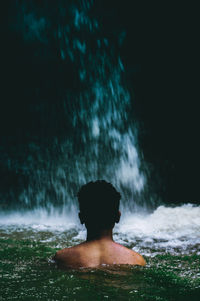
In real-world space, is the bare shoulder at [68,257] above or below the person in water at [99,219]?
below

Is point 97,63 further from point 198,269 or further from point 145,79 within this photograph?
point 198,269

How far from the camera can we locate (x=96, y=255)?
2.34 meters

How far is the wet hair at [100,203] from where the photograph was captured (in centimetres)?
236

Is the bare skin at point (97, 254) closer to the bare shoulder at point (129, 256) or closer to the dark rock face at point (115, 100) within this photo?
the bare shoulder at point (129, 256)

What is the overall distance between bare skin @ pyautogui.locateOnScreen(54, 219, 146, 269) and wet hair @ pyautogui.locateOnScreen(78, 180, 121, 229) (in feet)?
0.26

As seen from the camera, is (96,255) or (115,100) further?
(115,100)

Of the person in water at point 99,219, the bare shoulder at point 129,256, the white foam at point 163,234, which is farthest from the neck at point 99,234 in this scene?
the white foam at point 163,234

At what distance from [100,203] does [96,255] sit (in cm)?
39

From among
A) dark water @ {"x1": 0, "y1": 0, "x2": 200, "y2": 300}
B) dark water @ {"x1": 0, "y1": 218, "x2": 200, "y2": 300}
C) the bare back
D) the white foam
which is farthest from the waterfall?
the bare back

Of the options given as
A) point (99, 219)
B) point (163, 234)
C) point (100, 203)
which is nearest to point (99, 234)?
point (99, 219)

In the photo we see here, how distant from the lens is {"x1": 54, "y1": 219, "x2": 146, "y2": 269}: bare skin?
7.65 feet

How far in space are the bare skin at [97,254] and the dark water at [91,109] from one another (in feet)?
22.2

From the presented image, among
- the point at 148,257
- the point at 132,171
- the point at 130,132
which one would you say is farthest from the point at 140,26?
the point at 148,257

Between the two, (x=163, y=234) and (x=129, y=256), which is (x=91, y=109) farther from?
(x=129, y=256)
